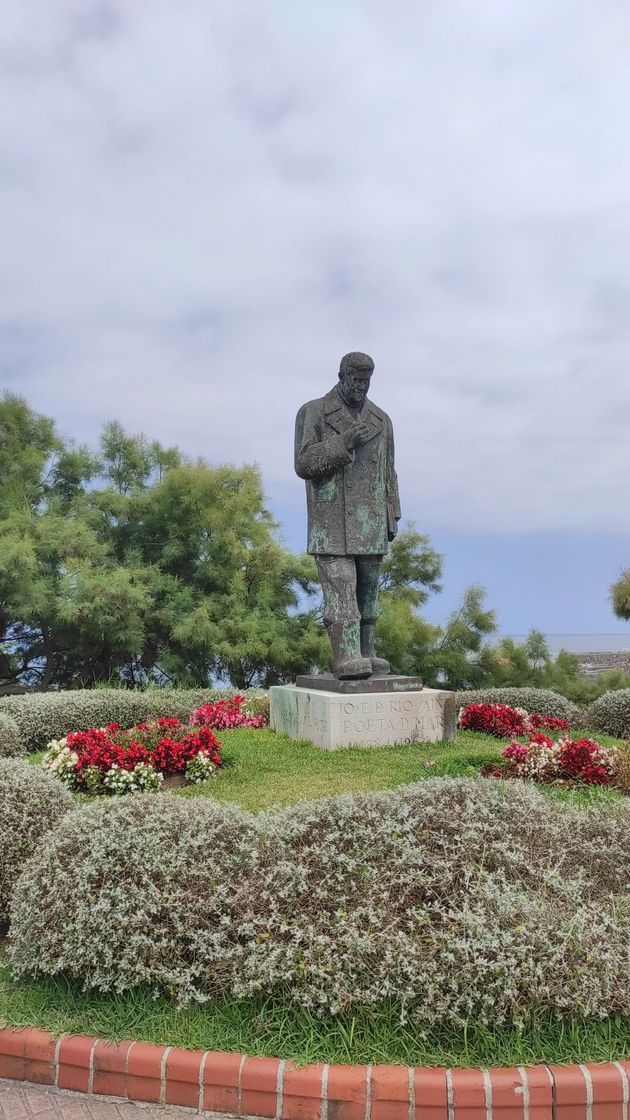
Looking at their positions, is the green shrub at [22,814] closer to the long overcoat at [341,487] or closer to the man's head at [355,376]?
the long overcoat at [341,487]

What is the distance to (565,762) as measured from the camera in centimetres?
577

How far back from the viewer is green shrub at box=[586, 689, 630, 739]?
30.4ft

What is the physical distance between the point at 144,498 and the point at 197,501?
1116mm

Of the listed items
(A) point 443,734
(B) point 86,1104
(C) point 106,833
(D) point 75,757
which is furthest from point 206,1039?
(A) point 443,734

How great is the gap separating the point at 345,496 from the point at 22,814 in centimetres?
410

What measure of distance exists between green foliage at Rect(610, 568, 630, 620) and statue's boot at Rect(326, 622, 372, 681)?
8195 millimetres

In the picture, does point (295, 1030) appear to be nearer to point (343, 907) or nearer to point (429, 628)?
point (343, 907)

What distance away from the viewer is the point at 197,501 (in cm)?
1398

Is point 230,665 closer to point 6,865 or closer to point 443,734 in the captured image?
point 443,734

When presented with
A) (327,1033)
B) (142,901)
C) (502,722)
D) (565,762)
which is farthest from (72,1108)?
(502,722)

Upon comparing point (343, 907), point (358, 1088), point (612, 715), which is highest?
point (612, 715)

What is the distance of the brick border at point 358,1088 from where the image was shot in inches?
88.2

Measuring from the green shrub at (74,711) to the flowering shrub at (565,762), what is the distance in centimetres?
459

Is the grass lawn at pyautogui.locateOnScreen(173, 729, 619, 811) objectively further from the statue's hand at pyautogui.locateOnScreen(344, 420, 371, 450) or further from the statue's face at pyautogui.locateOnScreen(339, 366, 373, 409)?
the statue's face at pyautogui.locateOnScreen(339, 366, 373, 409)
